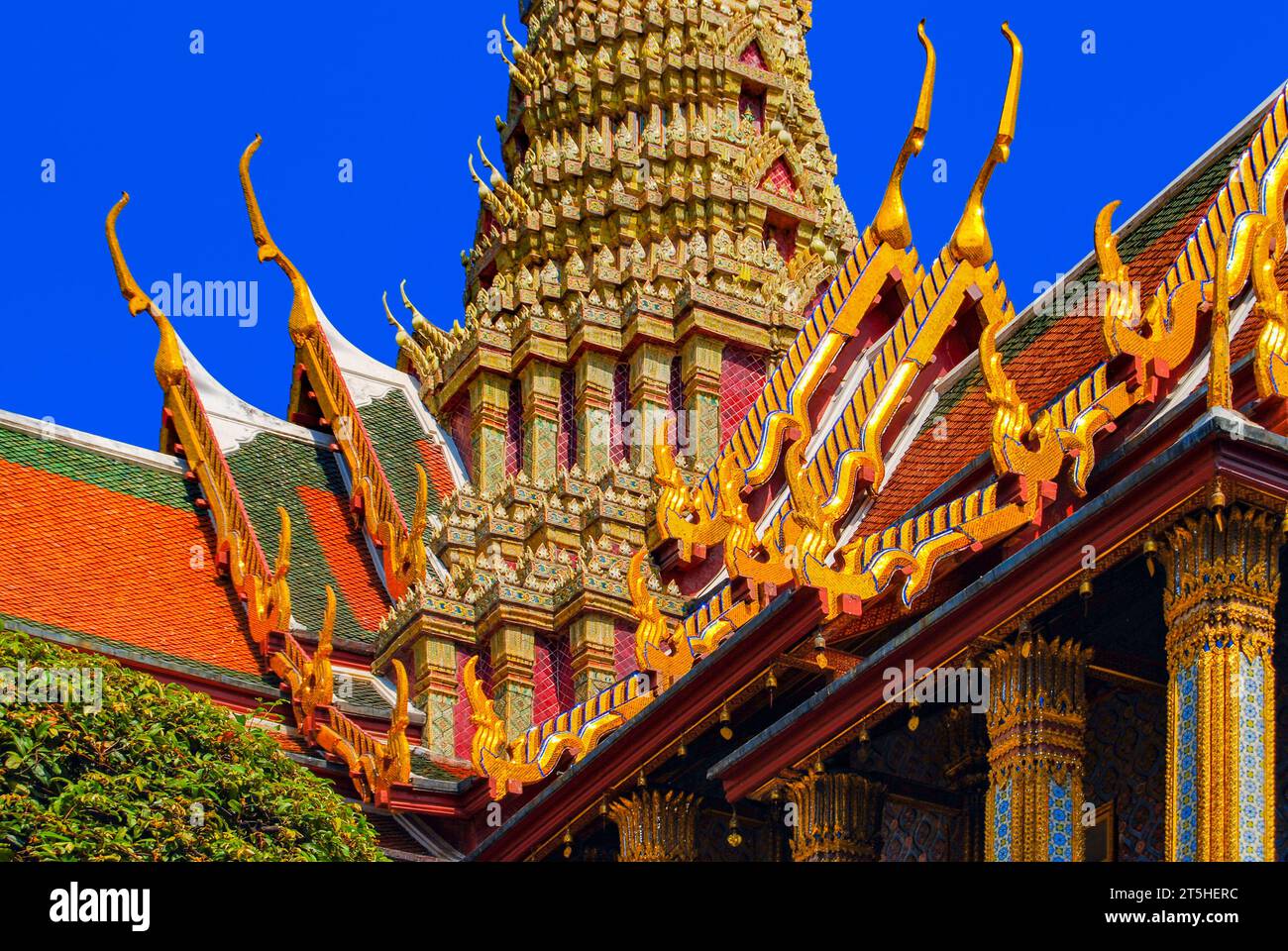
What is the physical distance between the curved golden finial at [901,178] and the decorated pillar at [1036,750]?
227 inches

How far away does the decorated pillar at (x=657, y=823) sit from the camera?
2031cm

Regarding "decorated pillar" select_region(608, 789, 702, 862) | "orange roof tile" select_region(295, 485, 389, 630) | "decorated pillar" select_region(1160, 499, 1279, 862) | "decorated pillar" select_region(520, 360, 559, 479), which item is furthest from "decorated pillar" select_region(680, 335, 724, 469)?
"decorated pillar" select_region(1160, 499, 1279, 862)

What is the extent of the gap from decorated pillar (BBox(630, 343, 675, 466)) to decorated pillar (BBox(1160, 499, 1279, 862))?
A: 13.5 m

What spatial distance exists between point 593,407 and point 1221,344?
13.9 metres

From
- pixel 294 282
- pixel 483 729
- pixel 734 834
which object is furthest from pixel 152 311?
pixel 734 834

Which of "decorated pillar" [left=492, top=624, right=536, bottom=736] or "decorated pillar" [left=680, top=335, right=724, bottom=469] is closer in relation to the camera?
"decorated pillar" [left=492, top=624, right=536, bottom=736]

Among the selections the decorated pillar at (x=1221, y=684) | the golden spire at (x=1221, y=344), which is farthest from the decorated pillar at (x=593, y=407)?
the decorated pillar at (x=1221, y=684)

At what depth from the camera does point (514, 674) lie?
89.9ft

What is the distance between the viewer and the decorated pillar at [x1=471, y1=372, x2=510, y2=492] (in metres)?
30.7

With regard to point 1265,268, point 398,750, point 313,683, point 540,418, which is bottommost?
point 398,750

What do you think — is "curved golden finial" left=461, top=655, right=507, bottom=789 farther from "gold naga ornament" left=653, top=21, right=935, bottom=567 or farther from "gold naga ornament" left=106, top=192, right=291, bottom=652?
"gold naga ornament" left=106, top=192, right=291, bottom=652
